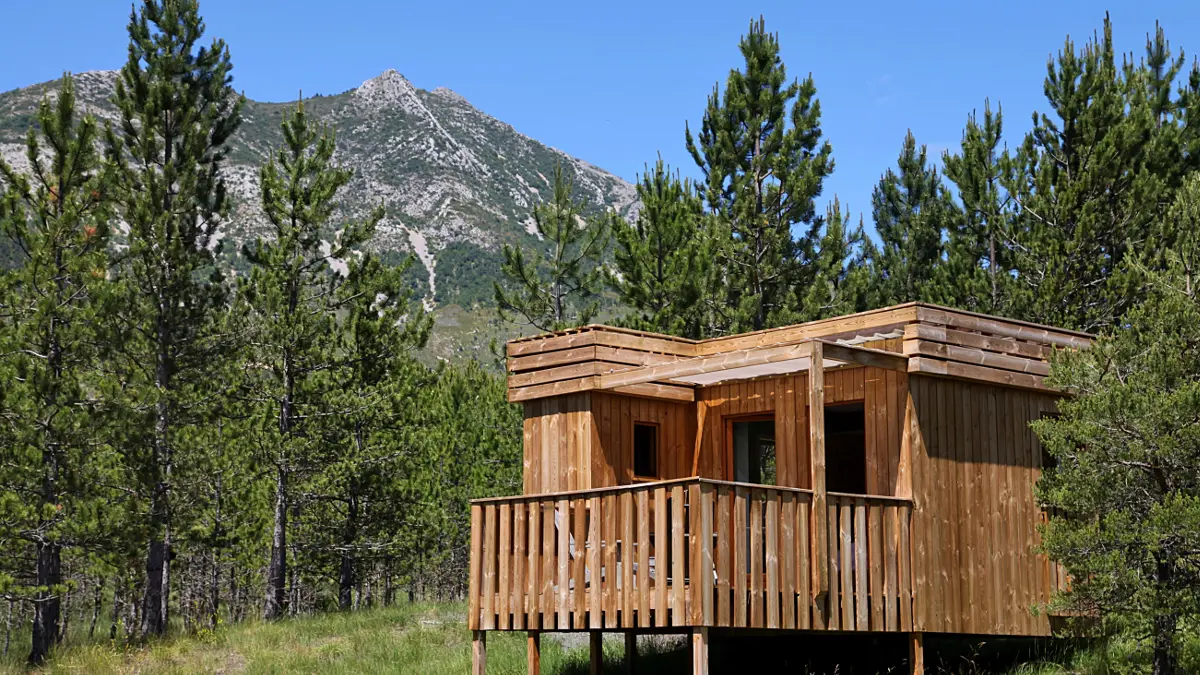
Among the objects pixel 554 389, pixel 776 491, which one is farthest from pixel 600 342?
pixel 776 491

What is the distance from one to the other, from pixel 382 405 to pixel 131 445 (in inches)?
199

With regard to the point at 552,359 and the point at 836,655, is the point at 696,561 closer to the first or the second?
the point at 552,359

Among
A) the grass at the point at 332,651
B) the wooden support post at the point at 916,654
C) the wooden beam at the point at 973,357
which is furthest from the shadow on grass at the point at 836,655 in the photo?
the wooden beam at the point at 973,357

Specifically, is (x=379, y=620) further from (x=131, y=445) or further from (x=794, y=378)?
(x=794, y=378)

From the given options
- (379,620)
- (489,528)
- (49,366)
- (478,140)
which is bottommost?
(379,620)

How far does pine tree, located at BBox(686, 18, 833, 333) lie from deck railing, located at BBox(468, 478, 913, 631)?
1171 centimetres

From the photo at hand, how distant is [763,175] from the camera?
23766 millimetres

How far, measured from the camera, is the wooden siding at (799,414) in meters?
12.1

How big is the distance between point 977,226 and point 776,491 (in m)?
14.1

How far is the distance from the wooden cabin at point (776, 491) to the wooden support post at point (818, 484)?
0.07 feet

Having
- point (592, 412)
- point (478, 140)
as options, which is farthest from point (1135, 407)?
point (478, 140)

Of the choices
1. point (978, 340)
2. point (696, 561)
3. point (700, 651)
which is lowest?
point (700, 651)

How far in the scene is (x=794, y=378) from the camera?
1329 cm

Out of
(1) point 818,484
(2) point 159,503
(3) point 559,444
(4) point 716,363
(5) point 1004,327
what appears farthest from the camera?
(2) point 159,503
